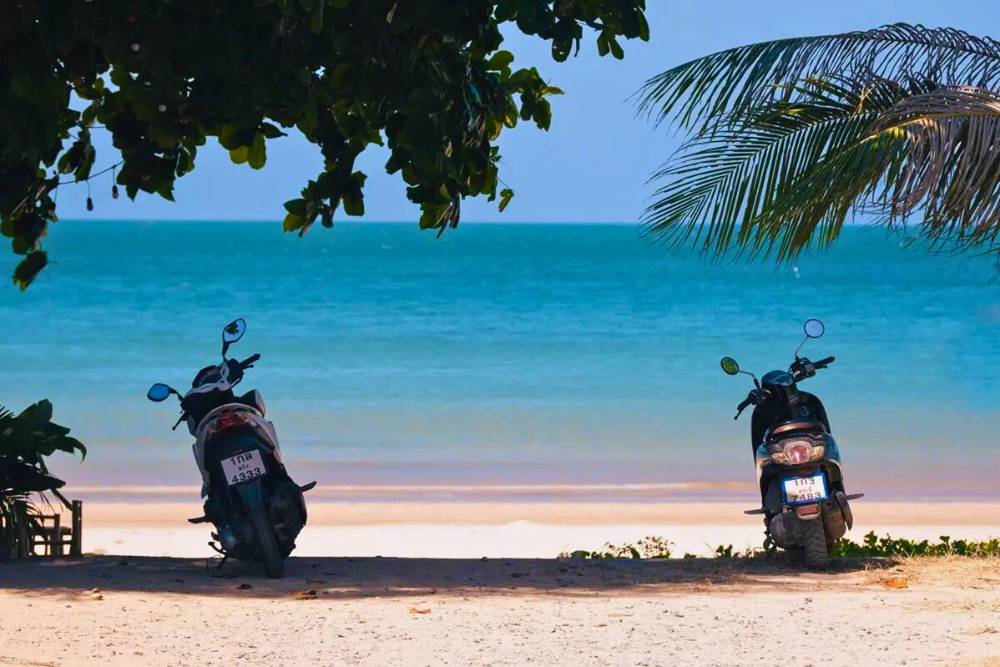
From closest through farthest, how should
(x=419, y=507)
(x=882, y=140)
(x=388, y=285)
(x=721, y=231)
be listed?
1. (x=882, y=140)
2. (x=721, y=231)
3. (x=419, y=507)
4. (x=388, y=285)

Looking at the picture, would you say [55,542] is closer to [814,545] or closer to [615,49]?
[814,545]

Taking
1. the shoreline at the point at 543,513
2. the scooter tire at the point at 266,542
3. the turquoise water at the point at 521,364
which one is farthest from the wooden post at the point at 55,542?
the turquoise water at the point at 521,364

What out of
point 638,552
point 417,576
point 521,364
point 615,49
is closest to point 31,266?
point 615,49

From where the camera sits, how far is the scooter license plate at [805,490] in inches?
309

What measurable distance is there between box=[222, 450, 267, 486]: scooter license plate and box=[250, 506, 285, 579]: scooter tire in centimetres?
18

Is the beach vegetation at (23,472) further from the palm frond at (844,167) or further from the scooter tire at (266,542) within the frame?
the palm frond at (844,167)

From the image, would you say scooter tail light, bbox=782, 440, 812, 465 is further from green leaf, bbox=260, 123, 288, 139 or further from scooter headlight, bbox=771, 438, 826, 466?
green leaf, bbox=260, 123, 288, 139

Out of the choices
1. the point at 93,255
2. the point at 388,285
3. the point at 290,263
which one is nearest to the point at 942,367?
the point at 388,285

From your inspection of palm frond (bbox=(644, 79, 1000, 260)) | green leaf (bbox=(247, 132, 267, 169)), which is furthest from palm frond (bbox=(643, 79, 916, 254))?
green leaf (bbox=(247, 132, 267, 169))

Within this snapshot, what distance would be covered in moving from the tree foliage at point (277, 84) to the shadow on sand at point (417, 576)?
3.16 metres

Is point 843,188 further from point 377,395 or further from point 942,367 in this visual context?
point 942,367

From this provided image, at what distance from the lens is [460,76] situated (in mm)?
4504

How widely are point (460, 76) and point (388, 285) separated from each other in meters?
59.7

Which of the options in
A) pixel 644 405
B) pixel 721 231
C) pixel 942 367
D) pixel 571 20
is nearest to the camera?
pixel 571 20
